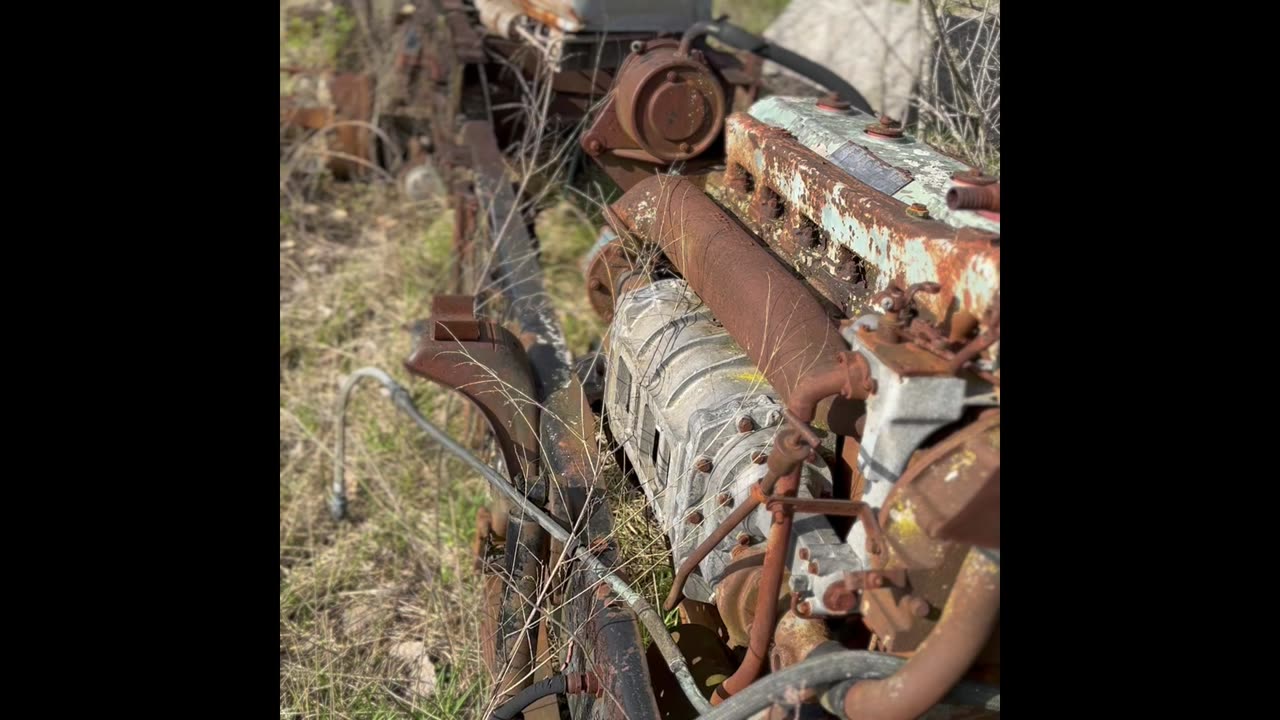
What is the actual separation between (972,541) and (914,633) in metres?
0.24

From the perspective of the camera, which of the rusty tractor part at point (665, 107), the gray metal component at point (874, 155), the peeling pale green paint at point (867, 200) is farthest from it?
the rusty tractor part at point (665, 107)

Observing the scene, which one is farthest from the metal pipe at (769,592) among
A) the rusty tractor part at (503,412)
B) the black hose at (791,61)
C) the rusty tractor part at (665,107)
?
the black hose at (791,61)

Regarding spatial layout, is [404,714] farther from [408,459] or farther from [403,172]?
[403,172]

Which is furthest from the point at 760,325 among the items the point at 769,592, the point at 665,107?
the point at 665,107

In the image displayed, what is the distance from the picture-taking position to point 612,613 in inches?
85.4

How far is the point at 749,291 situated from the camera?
89.3 inches

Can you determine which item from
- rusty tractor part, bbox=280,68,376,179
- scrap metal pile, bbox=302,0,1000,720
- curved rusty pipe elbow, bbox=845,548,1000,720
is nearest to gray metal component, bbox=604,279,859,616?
scrap metal pile, bbox=302,0,1000,720

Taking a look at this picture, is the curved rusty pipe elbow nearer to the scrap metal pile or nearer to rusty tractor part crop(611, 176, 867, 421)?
the scrap metal pile

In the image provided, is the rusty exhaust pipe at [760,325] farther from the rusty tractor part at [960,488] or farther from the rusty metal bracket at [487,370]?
the rusty metal bracket at [487,370]

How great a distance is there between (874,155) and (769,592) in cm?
100

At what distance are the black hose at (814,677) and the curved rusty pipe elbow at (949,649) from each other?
0.03 metres

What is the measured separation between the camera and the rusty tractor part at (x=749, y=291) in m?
1.94

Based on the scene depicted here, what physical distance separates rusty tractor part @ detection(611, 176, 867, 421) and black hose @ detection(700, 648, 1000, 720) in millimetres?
370
